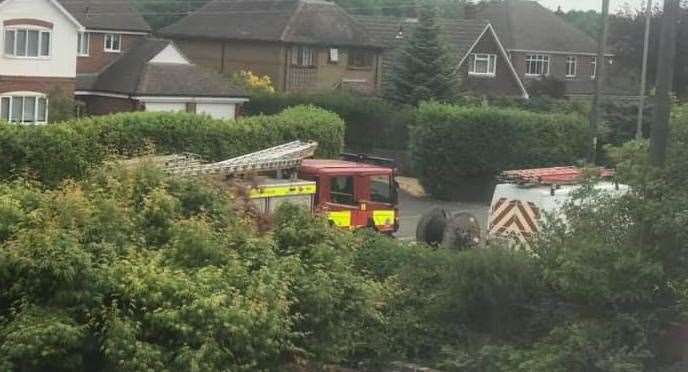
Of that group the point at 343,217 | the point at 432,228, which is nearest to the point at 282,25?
the point at 343,217

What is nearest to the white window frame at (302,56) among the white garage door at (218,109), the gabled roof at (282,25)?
the gabled roof at (282,25)

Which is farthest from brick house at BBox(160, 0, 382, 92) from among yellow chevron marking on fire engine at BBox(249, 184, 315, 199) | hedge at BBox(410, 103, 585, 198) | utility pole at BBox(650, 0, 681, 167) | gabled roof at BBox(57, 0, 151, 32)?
utility pole at BBox(650, 0, 681, 167)

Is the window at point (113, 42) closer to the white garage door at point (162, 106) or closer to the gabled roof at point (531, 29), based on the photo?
the white garage door at point (162, 106)

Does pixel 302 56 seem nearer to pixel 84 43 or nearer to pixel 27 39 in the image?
pixel 84 43

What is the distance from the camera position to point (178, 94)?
4641cm

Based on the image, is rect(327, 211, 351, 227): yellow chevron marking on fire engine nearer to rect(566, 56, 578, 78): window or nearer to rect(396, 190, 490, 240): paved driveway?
rect(396, 190, 490, 240): paved driveway

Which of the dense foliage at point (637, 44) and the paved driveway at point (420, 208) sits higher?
the dense foliage at point (637, 44)

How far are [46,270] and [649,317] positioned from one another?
284 inches

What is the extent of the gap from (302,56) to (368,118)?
40.5 feet

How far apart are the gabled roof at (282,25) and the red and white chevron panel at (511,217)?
32.5m

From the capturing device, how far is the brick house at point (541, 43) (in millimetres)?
70438

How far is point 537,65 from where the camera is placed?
7131 cm

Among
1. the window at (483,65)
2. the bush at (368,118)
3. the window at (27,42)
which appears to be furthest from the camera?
the window at (483,65)

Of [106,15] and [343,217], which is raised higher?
[106,15]
